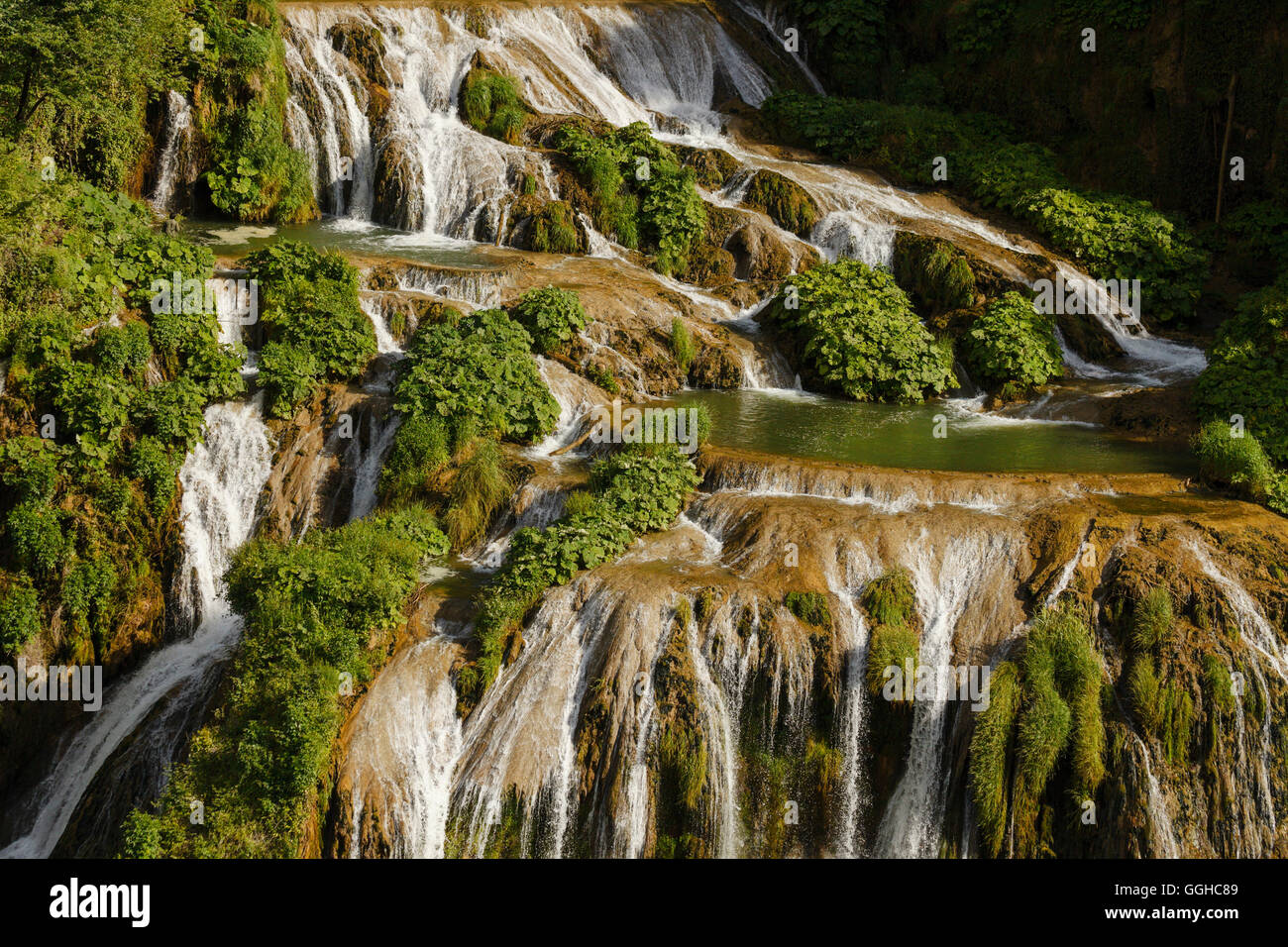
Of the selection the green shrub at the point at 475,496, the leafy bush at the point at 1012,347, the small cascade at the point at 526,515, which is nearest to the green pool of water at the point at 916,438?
the leafy bush at the point at 1012,347

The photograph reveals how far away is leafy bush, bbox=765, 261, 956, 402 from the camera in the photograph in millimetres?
19453

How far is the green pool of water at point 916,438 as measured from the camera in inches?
650

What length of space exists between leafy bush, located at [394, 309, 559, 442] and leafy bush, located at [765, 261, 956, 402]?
4734 millimetres

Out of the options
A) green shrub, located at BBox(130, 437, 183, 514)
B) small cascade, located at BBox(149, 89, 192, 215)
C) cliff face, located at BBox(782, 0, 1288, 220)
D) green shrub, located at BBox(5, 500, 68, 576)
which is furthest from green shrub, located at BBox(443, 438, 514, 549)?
cliff face, located at BBox(782, 0, 1288, 220)

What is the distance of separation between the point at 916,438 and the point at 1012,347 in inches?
120

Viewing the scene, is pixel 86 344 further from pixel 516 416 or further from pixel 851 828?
pixel 851 828

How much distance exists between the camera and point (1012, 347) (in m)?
19.5

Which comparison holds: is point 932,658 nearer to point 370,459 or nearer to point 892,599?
point 892,599

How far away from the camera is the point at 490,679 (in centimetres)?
1327

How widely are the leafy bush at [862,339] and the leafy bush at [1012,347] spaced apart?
1.56 ft

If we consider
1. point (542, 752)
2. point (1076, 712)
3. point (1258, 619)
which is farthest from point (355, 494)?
point (1258, 619)

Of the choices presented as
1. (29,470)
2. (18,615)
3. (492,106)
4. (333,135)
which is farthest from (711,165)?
(18,615)

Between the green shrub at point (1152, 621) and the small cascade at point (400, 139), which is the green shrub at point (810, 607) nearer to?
the green shrub at point (1152, 621)

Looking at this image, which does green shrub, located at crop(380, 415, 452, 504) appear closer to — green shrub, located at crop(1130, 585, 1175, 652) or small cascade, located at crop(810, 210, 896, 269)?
green shrub, located at crop(1130, 585, 1175, 652)
